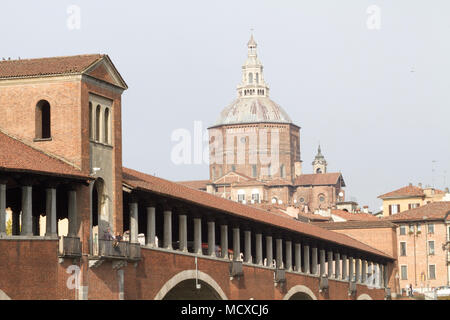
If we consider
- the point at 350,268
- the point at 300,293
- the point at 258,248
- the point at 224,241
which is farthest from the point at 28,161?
the point at 350,268

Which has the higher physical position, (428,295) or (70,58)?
(70,58)

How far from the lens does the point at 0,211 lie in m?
38.9

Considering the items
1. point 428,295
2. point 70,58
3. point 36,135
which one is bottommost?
point 428,295

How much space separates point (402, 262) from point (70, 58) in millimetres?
Result: 77196

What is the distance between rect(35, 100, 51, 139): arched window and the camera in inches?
1754

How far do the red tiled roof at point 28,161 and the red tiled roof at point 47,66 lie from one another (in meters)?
2.39

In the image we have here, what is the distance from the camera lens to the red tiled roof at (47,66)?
1754 inches

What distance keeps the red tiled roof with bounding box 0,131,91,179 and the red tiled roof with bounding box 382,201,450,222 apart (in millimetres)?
78037

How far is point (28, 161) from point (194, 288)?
1662 centimetres

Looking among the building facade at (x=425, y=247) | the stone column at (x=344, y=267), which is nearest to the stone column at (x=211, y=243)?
the stone column at (x=344, y=267)

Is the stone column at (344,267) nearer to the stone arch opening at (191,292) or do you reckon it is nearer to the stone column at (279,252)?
the stone column at (279,252)

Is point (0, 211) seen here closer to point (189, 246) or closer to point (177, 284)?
point (177, 284)

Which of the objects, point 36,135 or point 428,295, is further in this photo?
point 428,295
